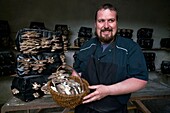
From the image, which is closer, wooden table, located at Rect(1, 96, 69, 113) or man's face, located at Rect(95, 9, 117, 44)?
man's face, located at Rect(95, 9, 117, 44)

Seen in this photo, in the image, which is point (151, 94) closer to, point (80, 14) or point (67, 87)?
point (67, 87)

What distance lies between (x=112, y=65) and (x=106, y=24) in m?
0.35

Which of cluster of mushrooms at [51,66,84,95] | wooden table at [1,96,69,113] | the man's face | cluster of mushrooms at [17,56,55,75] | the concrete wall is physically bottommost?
wooden table at [1,96,69,113]

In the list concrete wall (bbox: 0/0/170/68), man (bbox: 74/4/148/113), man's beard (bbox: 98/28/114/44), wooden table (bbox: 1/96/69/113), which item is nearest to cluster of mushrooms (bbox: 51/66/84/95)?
man (bbox: 74/4/148/113)

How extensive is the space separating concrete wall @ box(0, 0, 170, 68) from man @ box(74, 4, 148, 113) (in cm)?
221

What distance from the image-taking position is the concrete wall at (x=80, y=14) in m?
3.35

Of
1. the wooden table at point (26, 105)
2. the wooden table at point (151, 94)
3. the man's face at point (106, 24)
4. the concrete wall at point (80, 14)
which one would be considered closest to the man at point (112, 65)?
the man's face at point (106, 24)

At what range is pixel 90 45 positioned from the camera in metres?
1.56

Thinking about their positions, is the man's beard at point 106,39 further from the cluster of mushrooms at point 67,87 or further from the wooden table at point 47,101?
the wooden table at point 47,101

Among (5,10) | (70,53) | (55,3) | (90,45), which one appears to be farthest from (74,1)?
(90,45)

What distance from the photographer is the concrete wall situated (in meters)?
3.35

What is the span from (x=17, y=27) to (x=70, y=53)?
47.8 inches

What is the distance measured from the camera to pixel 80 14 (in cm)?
361

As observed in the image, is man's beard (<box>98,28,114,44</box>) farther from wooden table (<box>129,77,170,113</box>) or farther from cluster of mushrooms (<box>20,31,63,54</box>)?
wooden table (<box>129,77,170,113</box>)
